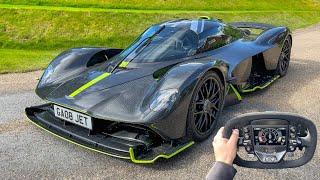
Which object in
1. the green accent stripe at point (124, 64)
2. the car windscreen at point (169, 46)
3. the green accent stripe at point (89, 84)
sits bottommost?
the green accent stripe at point (89, 84)

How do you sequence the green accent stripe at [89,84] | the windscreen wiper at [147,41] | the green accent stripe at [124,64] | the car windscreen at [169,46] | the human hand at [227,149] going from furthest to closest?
1. the windscreen wiper at [147,41]
2. the car windscreen at [169,46]
3. the green accent stripe at [124,64]
4. the green accent stripe at [89,84]
5. the human hand at [227,149]

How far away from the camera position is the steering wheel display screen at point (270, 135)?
190cm

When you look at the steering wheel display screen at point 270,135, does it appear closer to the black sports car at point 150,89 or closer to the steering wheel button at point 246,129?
the steering wheel button at point 246,129

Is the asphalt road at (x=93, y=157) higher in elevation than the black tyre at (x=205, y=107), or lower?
lower

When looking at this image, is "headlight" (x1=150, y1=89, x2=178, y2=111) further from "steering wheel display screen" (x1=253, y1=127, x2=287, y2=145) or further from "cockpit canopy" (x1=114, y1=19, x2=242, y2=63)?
"steering wheel display screen" (x1=253, y1=127, x2=287, y2=145)

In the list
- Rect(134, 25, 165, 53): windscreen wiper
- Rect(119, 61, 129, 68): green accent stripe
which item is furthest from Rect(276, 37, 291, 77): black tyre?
Rect(119, 61, 129, 68): green accent stripe

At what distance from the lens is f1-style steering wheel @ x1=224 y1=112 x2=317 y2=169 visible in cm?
189

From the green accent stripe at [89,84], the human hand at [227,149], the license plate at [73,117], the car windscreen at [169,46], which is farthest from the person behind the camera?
the car windscreen at [169,46]

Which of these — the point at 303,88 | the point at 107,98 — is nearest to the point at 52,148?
the point at 107,98

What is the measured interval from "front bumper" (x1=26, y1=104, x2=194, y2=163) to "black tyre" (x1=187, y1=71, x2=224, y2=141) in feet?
0.79

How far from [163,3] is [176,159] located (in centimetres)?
1600

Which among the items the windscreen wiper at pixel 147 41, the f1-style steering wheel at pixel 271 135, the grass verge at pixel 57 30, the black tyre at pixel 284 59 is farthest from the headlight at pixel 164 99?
the grass verge at pixel 57 30

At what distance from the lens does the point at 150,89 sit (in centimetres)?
451

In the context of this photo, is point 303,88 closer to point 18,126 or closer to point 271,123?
point 18,126
